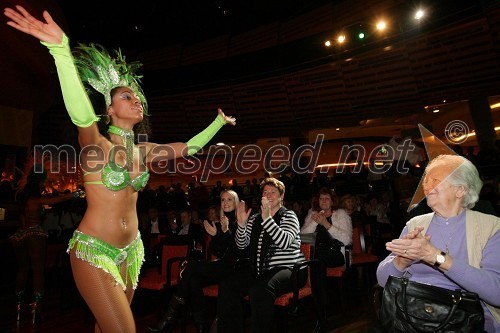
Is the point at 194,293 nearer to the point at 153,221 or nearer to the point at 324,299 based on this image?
the point at 324,299

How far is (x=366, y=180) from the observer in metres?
10.2

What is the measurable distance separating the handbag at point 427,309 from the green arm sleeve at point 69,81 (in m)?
1.65

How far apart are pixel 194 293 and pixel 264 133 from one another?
302 inches

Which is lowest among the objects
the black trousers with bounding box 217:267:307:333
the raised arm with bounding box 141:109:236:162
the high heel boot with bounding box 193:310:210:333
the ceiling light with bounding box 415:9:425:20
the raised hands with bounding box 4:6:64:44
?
the high heel boot with bounding box 193:310:210:333

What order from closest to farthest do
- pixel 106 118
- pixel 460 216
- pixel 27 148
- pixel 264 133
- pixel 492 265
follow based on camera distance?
1. pixel 492 265
2. pixel 460 216
3. pixel 106 118
4. pixel 27 148
5. pixel 264 133

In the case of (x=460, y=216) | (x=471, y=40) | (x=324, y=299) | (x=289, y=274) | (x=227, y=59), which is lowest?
(x=324, y=299)

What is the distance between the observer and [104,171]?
1.96 metres

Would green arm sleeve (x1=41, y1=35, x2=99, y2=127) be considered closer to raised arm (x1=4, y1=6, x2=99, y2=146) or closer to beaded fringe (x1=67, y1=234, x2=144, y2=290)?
raised arm (x1=4, y1=6, x2=99, y2=146)

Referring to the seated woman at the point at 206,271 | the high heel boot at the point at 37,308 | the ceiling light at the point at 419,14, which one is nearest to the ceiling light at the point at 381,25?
the ceiling light at the point at 419,14

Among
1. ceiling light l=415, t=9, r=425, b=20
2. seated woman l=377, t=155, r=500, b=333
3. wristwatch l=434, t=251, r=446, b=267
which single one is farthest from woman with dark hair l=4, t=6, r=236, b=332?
ceiling light l=415, t=9, r=425, b=20

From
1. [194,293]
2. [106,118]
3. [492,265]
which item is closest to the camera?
[492,265]

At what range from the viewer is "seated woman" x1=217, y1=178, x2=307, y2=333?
3.03 metres

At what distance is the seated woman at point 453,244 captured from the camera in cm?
164

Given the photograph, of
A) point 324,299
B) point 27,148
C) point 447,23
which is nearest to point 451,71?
point 447,23
